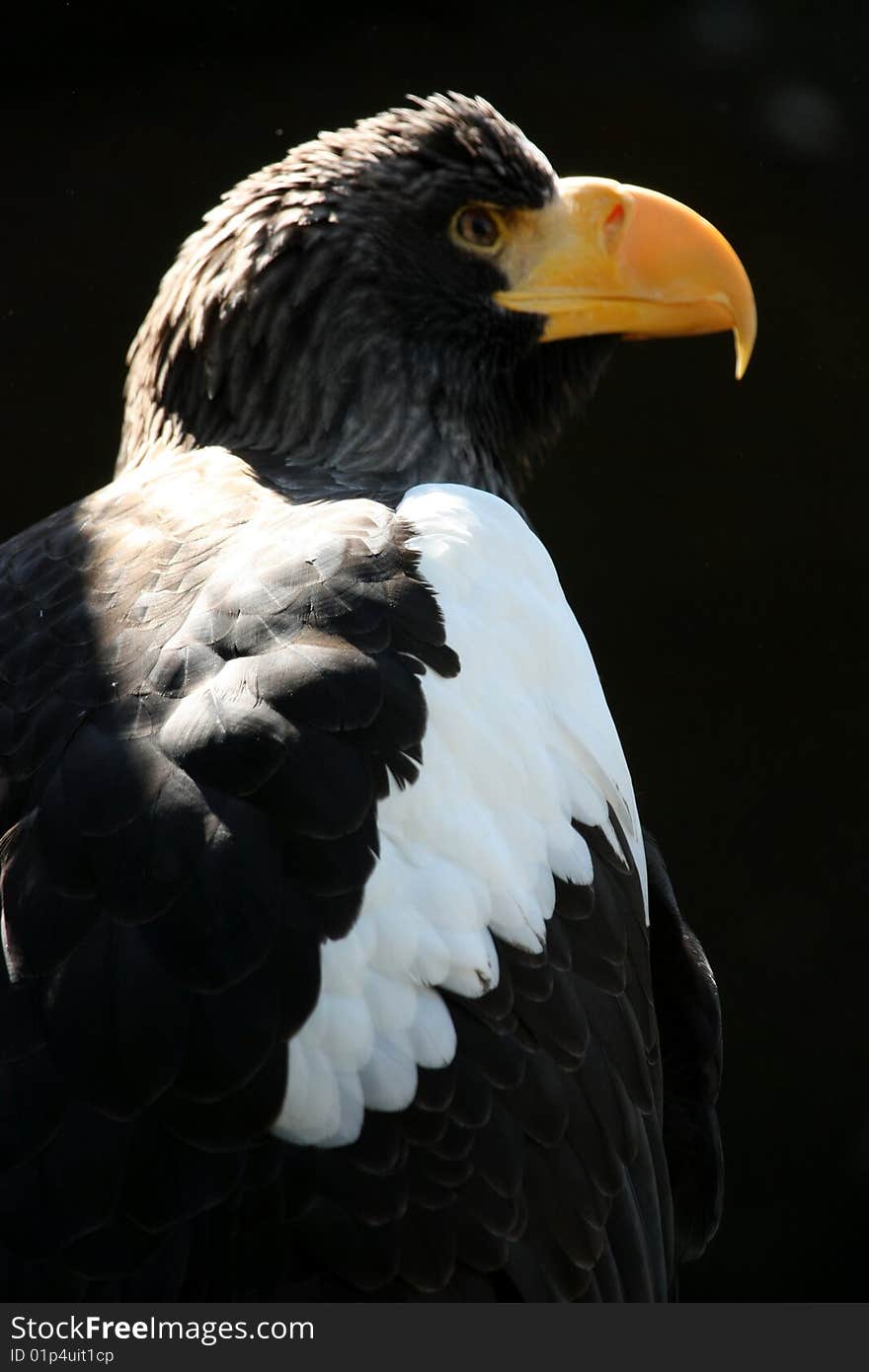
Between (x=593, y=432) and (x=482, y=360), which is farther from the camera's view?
(x=593, y=432)

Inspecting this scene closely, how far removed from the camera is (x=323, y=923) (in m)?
1.57

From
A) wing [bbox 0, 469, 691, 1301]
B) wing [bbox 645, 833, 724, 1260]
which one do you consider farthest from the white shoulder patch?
wing [bbox 645, 833, 724, 1260]

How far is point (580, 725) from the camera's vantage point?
1.92 meters

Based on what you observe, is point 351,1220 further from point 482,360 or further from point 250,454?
point 482,360

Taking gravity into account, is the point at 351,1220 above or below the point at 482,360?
below

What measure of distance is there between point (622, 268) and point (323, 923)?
121cm

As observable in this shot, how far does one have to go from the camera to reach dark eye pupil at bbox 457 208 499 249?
2461mm

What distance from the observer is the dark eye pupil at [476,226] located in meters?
2.46

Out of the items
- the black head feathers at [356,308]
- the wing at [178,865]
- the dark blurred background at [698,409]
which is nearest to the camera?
the wing at [178,865]

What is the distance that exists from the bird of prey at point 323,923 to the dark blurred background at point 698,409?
145cm

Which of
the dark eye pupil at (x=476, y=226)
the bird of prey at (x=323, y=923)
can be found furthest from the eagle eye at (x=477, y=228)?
the bird of prey at (x=323, y=923)

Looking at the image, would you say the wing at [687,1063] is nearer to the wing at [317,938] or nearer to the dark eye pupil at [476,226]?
the wing at [317,938]

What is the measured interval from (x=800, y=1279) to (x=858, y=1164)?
0.27 m
